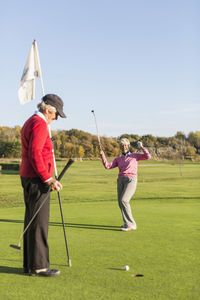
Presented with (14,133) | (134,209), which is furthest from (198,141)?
(134,209)

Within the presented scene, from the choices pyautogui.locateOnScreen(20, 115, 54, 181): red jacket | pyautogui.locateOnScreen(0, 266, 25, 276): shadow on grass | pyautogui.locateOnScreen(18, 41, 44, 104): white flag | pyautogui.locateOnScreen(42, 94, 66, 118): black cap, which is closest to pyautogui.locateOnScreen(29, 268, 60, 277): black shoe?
pyautogui.locateOnScreen(0, 266, 25, 276): shadow on grass

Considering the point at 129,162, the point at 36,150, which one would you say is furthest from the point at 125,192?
the point at 36,150

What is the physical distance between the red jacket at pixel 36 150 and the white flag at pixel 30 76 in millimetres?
1442

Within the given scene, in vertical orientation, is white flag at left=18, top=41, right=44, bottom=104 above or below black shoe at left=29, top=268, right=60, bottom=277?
above

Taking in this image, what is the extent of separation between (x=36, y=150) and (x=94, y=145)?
75792 mm

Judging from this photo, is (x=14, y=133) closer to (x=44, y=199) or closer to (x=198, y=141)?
(x=198, y=141)

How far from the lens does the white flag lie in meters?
6.20

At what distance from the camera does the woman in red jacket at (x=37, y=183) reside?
4746mm

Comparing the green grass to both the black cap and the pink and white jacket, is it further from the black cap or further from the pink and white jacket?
the black cap

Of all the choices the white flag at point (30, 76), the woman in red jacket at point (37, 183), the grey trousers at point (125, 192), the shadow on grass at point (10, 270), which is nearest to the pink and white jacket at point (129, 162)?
the grey trousers at point (125, 192)

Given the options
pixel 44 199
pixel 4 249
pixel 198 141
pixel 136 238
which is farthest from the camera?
pixel 198 141

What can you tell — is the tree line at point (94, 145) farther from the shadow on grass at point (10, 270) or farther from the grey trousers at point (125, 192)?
the shadow on grass at point (10, 270)

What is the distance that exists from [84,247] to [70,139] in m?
78.3

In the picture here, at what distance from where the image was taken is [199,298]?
387 centimetres
